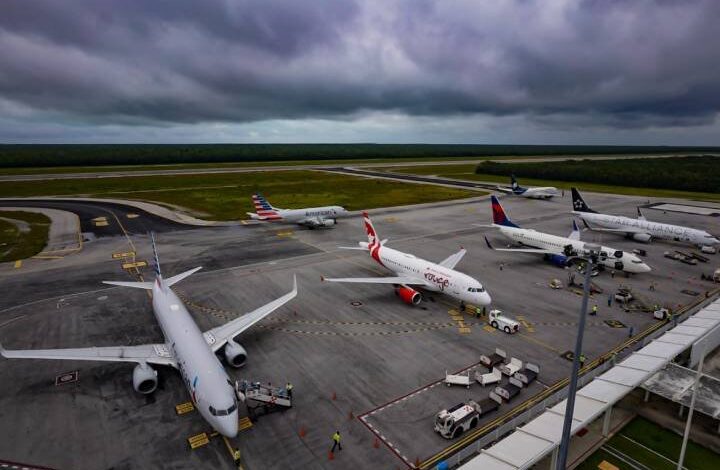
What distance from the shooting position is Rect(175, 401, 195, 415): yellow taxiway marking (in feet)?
87.9

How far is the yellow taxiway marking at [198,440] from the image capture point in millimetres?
23859

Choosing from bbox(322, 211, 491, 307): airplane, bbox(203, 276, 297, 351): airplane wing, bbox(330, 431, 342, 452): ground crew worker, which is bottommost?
bbox(330, 431, 342, 452): ground crew worker

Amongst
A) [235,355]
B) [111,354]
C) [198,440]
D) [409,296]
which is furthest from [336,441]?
[409,296]

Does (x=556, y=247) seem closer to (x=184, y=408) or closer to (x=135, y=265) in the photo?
(x=184, y=408)

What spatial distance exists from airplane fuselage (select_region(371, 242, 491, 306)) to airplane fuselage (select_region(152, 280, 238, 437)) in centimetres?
2505

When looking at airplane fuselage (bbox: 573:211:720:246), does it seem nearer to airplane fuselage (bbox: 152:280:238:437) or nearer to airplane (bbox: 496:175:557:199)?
airplane (bbox: 496:175:557:199)

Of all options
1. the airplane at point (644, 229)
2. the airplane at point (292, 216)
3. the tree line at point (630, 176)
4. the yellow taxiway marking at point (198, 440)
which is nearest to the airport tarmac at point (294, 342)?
the yellow taxiway marking at point (198, 440)

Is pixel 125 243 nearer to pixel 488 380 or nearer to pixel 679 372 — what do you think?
pixel 488 380

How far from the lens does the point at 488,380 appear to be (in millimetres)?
29656

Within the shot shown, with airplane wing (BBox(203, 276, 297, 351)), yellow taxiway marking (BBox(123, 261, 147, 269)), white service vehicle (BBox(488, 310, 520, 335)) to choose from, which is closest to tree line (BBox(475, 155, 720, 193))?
white service vehicle (BBox(488, 310, 520, 335))

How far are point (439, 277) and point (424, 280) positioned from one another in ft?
7.73

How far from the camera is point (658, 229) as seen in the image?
69062mm

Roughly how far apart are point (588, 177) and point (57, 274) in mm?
176046

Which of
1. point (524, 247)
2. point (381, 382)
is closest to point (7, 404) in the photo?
point (381, 382)
